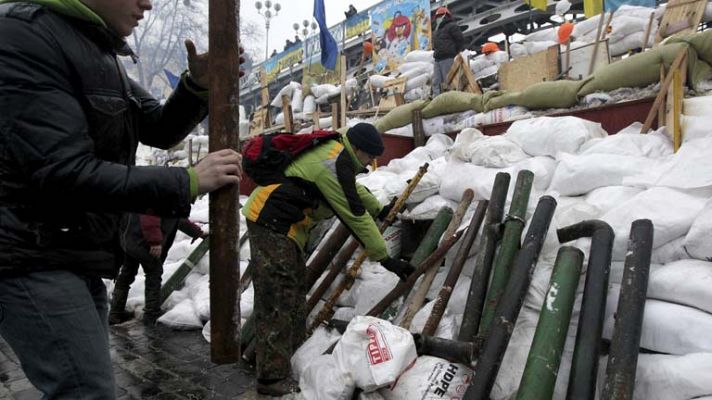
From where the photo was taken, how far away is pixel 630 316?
2086 millimetres

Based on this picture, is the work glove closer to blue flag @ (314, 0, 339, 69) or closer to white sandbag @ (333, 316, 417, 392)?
white sandbag @ (333, 316, 417, 392)

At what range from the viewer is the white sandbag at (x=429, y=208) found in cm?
368

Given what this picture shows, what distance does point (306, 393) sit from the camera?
2.77 m

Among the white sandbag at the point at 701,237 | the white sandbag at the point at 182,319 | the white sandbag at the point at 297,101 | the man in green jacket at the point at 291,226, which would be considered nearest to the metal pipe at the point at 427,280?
the man in green jacket at the point at 291,226

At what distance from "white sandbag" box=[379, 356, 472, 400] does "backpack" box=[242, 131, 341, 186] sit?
1.32 m

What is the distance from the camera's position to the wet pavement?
304 centimetres

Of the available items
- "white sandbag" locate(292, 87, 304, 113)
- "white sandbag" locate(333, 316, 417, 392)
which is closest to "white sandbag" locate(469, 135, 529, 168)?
"white sandbag" locate(333, 316, 417, 392)

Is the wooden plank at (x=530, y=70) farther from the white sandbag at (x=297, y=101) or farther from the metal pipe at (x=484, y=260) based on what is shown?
the white sandbag at (x=297, y=101)

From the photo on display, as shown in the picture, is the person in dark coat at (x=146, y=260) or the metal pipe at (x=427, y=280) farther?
the person in dark coat at (x=146, y=260)

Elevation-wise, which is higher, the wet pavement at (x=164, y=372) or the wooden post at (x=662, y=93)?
the wooden post at (x=662, y=93)

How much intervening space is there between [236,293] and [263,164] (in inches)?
59.6

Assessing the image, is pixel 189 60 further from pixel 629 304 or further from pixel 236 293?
pixel 629 304

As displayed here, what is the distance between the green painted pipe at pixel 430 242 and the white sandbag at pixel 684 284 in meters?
1.36

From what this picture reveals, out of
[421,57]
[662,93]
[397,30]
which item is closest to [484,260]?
[662,93]
